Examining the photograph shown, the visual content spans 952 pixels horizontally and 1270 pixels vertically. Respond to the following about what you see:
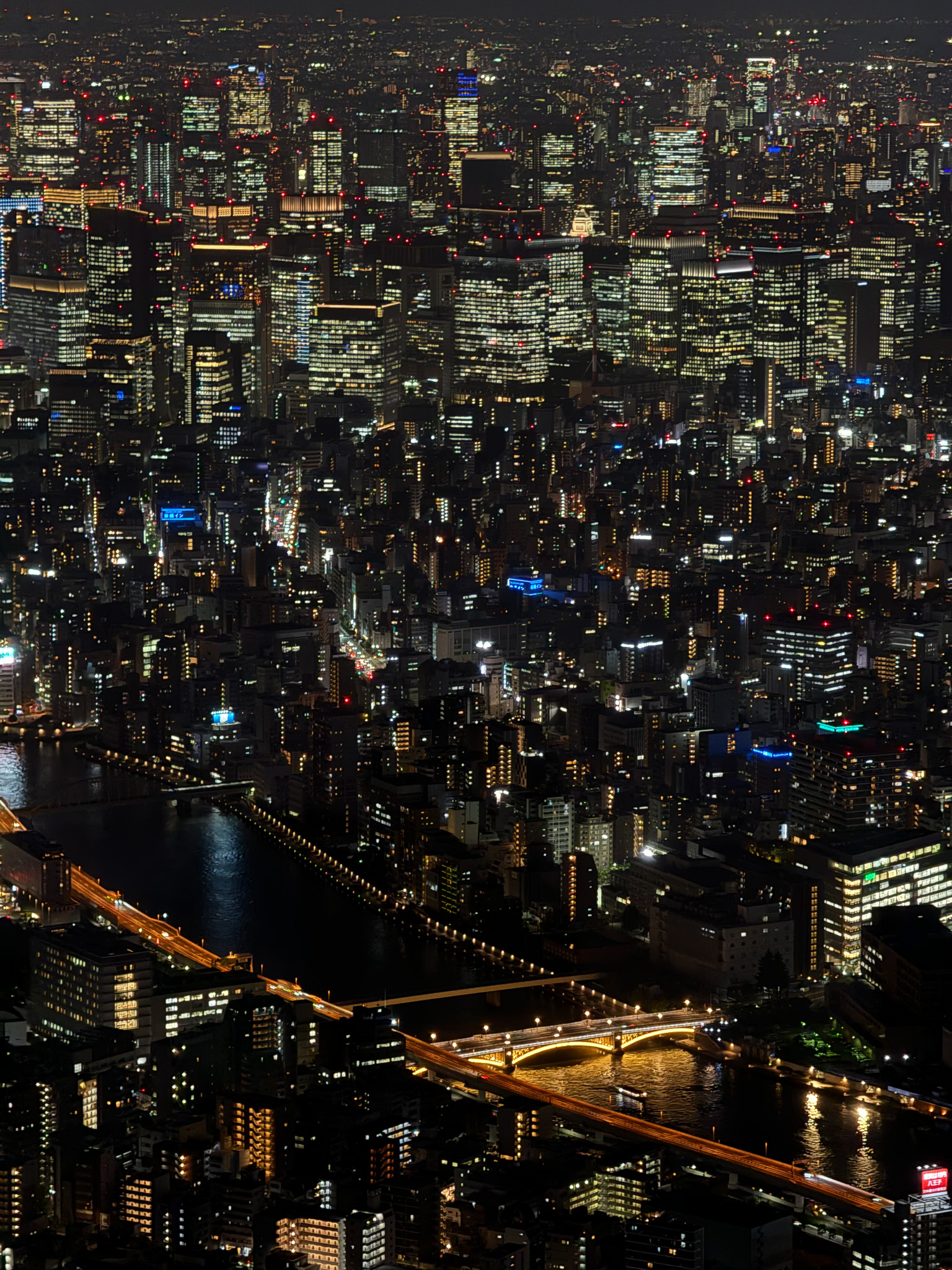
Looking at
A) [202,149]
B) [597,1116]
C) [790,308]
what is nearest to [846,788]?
[597,1116]

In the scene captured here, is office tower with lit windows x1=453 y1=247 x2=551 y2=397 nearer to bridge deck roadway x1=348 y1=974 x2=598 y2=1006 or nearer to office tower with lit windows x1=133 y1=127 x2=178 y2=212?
office tower with lit windows x1=133 y1=127 x2=178 y2=212

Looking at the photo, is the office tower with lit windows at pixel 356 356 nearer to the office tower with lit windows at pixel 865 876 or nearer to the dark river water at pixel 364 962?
the dark river water at pixel 364 962

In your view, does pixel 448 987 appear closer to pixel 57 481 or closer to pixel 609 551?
pixel 609 551

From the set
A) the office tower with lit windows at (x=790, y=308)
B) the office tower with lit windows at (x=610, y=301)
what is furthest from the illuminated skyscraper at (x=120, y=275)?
the office tower with lit windows at (x=790, y=308)

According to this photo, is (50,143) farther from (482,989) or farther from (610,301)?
(482,989)

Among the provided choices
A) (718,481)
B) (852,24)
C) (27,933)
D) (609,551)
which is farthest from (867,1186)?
(852,24)
